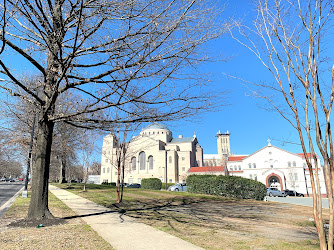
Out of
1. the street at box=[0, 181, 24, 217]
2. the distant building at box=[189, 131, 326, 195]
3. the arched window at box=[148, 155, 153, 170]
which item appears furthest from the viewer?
the arched window at box=[148, 155, 153, 170]

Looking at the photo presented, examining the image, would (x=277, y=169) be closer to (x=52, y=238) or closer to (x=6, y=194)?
(x=6, y=194)

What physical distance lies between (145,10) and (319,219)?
5232 mm

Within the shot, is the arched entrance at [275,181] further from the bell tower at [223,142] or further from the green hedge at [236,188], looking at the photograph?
the bell tower at [223,142]

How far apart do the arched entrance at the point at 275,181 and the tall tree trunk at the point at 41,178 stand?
168ft

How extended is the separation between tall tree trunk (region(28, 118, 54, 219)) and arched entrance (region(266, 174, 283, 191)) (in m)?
51.1

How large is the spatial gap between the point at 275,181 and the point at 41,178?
52.4 m

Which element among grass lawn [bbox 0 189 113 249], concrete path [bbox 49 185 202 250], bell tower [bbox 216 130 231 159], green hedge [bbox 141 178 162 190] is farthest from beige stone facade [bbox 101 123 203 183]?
bell tower [bbox 216 130 231 159]

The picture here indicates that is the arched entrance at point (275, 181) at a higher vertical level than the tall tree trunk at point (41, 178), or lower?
lower

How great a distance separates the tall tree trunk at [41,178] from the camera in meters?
6.36

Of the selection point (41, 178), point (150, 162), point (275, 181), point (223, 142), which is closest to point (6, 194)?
point (41, 178)

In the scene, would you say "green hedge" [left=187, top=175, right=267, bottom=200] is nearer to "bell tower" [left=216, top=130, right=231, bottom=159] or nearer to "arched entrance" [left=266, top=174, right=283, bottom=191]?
"arched entrance" [left=266, top=174, right=283, bottom=191]

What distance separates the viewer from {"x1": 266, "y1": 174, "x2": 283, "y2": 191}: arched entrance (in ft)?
160

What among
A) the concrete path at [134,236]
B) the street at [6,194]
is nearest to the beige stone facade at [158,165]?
the street at [6,194]

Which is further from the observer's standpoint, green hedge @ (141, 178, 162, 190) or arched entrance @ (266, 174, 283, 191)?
arched entrance @ (266, 174, 283, 191)
